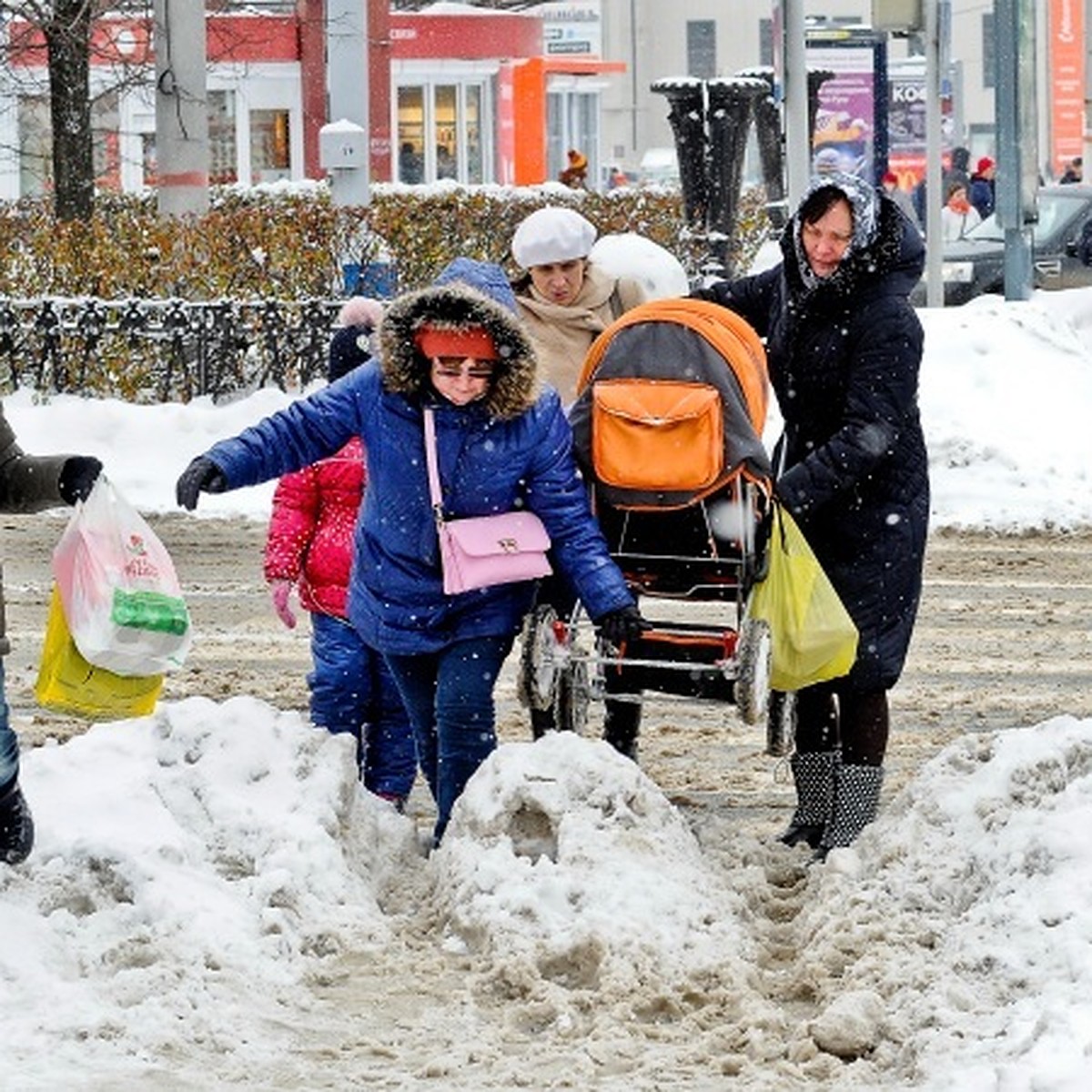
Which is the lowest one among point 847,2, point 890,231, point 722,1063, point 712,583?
point 722,1063

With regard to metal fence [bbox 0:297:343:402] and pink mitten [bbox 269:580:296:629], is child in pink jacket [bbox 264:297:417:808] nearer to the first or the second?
pink mitten [bbox 269:580:296:629]

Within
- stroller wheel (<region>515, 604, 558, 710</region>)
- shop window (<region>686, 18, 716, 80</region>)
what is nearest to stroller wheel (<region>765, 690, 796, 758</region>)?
stroller wheel (<region>515, 604, 558, 710</region>)

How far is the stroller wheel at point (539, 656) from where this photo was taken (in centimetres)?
727

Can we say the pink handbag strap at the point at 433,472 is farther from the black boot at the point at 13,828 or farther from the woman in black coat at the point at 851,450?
the black boot at the point at 13,828

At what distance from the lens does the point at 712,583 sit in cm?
740

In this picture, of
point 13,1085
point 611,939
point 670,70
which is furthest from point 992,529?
point 670,70

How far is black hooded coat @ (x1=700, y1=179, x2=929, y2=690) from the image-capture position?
24.2ft

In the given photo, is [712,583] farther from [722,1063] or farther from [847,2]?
Answer: [847,2]

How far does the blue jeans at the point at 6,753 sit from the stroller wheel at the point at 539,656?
1.41 meters

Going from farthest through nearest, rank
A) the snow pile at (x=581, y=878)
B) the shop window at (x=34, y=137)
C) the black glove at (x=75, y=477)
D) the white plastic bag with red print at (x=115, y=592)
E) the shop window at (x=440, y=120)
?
the shop window at (x=440, y=120)
the shop window at (x=34, y=137)
the white plastic bag with red print at (x=115, y=592)
the black glove at (x=75, y=477)
the snow pile at (x=581, y=878)

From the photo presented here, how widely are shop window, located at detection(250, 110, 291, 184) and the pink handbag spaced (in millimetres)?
37466

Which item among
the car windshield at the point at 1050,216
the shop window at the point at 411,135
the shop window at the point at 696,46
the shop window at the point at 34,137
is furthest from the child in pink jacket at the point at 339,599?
the shop window at the point at 696,46

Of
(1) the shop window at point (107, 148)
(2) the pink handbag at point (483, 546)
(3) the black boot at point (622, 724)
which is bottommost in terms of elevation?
(3) the black boot at point (622, 724)

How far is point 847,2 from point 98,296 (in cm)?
7409
